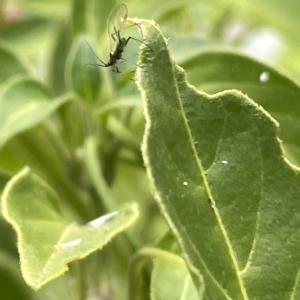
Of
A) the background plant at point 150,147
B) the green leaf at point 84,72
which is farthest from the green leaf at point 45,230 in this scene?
the green leaf at point 84,72

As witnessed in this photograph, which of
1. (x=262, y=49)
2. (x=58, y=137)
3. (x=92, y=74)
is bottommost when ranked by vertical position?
(x=262, y=49)

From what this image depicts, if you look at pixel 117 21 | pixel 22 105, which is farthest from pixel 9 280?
pixel 117 21

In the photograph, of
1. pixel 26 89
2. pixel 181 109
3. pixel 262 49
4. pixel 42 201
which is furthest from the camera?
pixel 262 49

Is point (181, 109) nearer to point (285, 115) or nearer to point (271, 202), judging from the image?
point (271, 202)

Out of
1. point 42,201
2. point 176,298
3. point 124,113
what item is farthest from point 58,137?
point 176,298

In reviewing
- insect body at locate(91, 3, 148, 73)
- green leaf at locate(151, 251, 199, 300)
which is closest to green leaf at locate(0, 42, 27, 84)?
insect body at locate(91, 3, 148, 73)

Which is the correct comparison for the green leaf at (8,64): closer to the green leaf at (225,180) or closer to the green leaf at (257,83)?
the green leaf at (257,83)

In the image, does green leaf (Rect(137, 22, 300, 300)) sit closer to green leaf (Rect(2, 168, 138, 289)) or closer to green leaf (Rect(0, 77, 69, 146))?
green leaf (Rect(2, 168, 138, 289))
